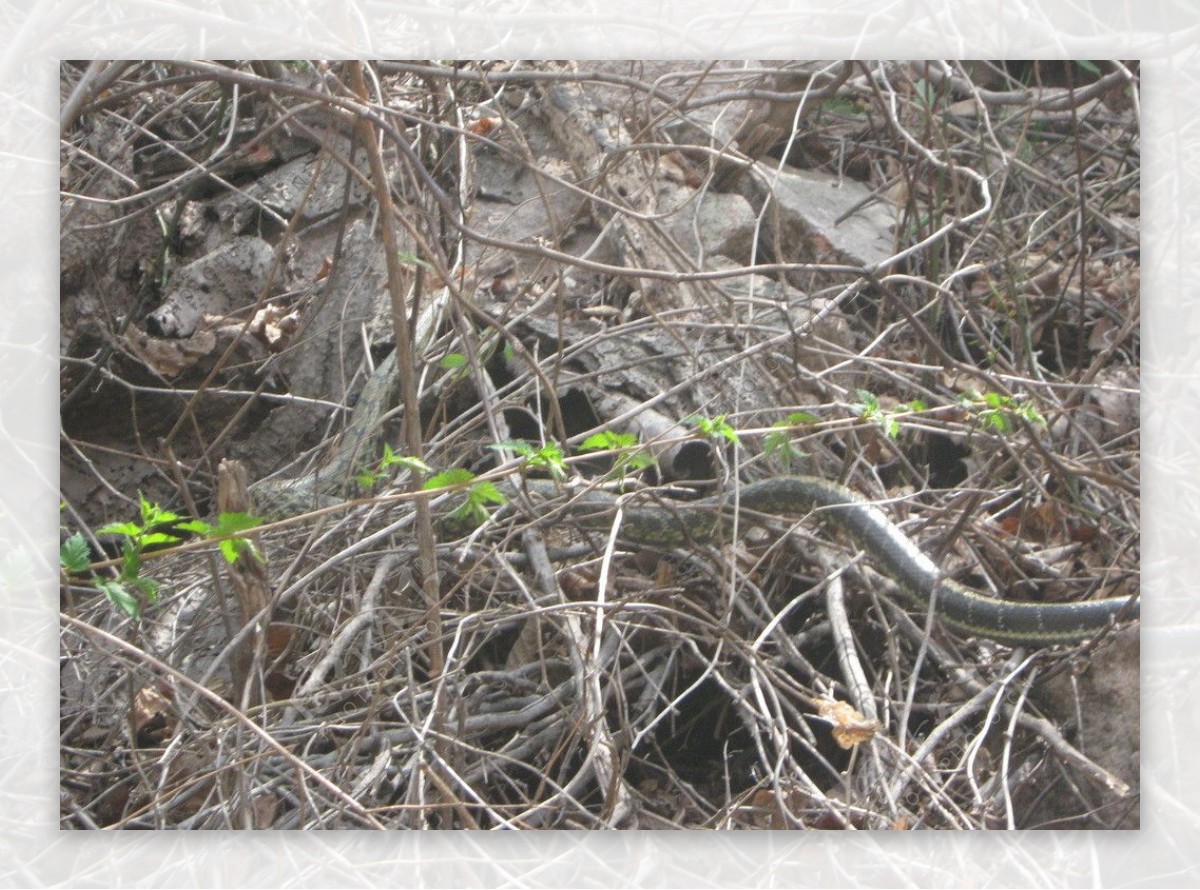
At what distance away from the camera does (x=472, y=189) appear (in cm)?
204

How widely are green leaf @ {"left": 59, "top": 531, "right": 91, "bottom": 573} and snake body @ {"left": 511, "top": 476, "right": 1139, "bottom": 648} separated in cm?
67

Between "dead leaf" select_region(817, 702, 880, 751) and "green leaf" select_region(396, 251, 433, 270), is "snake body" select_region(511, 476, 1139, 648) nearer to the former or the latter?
"dead leaf" select_region(817, 702, 880, 751)

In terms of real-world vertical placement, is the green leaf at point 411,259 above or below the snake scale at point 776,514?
above

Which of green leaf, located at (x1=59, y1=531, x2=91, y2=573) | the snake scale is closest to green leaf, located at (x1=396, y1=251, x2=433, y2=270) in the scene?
the snake scale

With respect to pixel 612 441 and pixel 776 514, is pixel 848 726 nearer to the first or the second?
pixel 776 514

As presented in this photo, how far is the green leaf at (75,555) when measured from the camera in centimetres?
154

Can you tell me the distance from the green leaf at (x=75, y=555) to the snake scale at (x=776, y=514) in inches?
11.9

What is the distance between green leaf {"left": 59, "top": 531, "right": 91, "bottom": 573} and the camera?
5.07ft

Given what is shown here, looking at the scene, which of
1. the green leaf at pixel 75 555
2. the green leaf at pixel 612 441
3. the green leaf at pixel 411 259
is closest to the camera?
the green leaf at pixel 75 555

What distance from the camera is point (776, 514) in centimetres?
201

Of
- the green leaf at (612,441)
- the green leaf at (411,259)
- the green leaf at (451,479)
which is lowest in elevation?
the green leaf at (451,479)

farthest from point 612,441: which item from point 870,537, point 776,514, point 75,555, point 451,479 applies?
point 75,555

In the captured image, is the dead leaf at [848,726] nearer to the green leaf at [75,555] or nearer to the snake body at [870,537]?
the snake body at [870,537]

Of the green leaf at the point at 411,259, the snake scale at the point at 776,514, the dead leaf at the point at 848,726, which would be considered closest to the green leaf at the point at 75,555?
the snake scale at the point at 776,514
